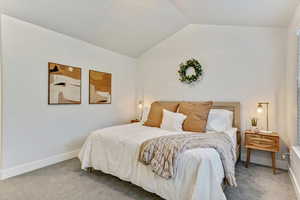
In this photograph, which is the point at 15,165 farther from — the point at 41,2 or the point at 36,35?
the point at 41,2

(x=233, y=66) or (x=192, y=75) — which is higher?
(x=233, y=66)

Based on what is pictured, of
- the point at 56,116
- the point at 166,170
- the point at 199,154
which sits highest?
the point at 56,116

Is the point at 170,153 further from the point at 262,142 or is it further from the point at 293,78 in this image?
the point at 293,78

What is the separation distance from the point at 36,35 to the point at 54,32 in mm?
315

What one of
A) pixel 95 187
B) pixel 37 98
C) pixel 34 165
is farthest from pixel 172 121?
pixel 34 165

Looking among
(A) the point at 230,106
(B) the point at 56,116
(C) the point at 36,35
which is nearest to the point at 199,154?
(A) the point at 230,106

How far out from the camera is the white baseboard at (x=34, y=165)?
245 centimetres

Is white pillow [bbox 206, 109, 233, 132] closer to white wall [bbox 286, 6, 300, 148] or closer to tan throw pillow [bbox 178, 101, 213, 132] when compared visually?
tan throw pillow [bbox 178, 101, 213, 132]

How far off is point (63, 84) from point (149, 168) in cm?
228

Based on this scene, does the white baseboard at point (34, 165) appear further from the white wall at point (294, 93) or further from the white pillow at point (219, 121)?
the white wall at point (294, 93)

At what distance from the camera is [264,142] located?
109 inches

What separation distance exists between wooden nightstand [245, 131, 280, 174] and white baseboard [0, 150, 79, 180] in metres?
3.29

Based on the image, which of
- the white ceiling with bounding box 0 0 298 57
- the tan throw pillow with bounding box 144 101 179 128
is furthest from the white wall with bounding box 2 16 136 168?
the tan throw pillow with bounding box 144 101 179 128

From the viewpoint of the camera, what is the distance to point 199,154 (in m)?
1.69
